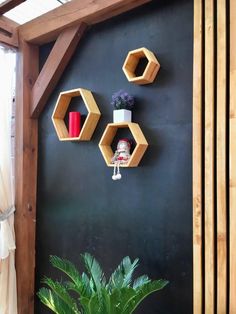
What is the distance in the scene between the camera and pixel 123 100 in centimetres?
193

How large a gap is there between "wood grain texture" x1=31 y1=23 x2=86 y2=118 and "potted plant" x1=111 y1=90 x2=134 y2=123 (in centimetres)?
64

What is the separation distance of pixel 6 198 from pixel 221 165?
5.61ft

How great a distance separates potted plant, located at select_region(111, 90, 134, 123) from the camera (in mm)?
1924

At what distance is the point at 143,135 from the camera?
6.33 ft

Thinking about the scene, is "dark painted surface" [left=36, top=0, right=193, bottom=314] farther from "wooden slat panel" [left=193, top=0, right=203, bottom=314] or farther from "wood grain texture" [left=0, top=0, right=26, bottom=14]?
"wood grain texture" [left=0, top=0, right=26, bottom=14]

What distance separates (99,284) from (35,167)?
1237mm

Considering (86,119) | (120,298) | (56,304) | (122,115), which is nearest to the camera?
(120,298)

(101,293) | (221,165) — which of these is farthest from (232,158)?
(101,293)

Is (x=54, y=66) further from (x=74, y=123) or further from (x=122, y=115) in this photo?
(x=122, y=115)

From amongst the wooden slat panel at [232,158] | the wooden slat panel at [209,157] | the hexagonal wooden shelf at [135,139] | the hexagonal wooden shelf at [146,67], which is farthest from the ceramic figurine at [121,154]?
the wooden slat panel at [232,158]

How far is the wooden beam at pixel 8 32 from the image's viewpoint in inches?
93.7

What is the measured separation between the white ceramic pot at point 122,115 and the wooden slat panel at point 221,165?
59cm

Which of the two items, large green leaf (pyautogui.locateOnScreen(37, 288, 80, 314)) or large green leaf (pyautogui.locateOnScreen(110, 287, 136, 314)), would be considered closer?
large green leaf (pyautogui.locateOnScreen(110, 287, 136, 314))

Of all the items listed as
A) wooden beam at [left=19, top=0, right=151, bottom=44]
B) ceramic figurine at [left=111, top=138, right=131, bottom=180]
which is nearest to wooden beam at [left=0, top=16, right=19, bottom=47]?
wooden beam at [left=19, top=0, right=151, bottom=44]
